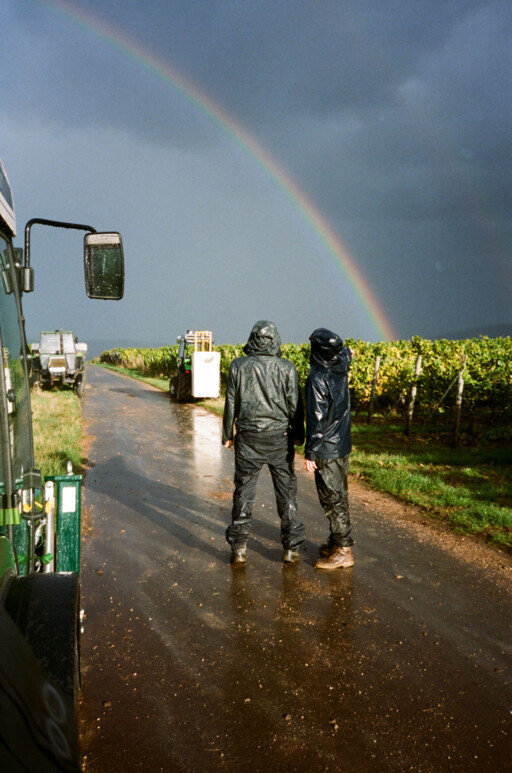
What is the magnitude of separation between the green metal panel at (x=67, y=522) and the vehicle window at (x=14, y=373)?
2.55 feet

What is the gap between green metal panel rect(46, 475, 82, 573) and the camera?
→ 339cm

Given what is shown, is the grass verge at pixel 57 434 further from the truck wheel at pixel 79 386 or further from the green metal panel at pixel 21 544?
the green metal panel at pixel 21 544

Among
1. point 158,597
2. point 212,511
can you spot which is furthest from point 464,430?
point 158,597

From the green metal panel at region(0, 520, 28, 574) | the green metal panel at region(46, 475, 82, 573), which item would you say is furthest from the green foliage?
the green metal panel at region(0, 520, 28, 574)

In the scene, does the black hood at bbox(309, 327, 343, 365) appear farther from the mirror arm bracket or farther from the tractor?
the tractor

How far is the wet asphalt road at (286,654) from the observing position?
2504 mm

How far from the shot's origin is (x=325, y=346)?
4496mm

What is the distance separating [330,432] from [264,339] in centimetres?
99

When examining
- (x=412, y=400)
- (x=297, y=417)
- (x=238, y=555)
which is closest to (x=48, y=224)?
(x=297, y=417)

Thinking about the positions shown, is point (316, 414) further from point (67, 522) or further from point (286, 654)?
point (67, 522)

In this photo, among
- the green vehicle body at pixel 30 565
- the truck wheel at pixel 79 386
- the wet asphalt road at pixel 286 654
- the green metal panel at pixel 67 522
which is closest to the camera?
the green vehicle body at pixel 30 565

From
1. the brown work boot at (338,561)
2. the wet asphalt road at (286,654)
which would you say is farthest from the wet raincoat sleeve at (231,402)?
the brown work boot at (338,561)

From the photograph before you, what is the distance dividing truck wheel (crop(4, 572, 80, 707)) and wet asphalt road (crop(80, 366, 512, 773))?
105 cm

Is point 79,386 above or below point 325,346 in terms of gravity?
below
